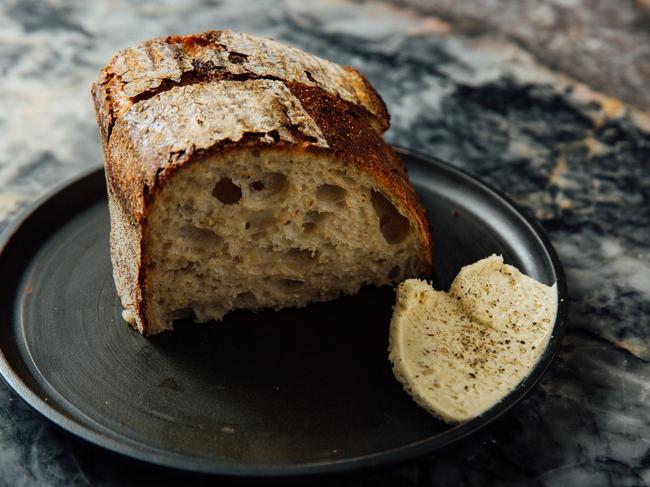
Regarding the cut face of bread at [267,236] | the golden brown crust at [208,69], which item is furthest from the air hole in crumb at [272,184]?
the golden brown crust at [208,69]

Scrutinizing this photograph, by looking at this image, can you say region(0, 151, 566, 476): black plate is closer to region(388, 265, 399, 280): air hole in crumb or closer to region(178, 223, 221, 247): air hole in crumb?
region(388, 265, 399, 280): air hole in crumb

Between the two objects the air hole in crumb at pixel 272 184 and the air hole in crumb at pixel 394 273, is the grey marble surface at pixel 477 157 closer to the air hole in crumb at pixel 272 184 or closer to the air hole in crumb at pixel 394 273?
the air hole in crumb at pixel 394 273

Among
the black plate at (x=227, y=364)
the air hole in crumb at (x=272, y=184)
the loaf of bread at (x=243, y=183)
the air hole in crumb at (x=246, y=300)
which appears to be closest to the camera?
the black plate at (x=227, y=364)

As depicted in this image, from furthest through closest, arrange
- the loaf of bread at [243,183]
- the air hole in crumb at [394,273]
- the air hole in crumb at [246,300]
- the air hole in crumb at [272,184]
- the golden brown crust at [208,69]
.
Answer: the air hole in crumb at [394,273], the air hole in crumb at [246,300], the golden brown crust at [208,69], the air hole in crumb at [272,184], the loaf of bread at [243,183]

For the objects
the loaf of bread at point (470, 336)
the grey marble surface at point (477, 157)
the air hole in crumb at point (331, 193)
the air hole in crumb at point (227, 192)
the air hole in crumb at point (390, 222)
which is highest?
the air hole in crumb at point (227, 192)

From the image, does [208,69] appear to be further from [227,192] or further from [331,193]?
[331,193]

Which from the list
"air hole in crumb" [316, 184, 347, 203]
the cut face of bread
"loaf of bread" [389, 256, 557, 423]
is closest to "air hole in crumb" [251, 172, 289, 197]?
the cut face of bread

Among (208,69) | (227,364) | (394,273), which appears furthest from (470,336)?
(208,69)

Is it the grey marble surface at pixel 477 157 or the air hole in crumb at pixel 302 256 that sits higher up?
the air hole in crumb at pixel 302 256
